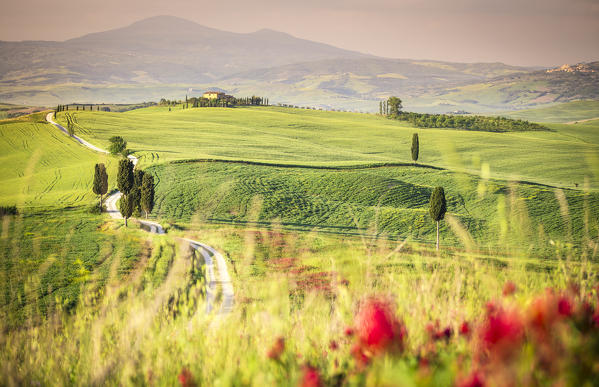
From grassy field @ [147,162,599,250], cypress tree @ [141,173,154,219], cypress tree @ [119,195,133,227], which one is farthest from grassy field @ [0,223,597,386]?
cypress tree @ [141,173,154,219]

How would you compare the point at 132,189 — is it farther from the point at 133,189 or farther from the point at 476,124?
the point at 476,124

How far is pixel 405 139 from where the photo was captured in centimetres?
11988

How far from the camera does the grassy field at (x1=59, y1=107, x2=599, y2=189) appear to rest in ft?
281

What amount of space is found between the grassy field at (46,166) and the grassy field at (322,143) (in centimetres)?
785

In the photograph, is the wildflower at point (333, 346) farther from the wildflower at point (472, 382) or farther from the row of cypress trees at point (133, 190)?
the row of cypress trees at point (133, 190)

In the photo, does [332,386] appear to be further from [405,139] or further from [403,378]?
[405,139]

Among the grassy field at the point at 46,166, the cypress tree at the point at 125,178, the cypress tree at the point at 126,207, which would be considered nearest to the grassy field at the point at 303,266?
the grassy field at the point at 46,166

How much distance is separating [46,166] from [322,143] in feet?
209

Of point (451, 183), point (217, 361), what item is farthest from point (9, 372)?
point (451, 183)

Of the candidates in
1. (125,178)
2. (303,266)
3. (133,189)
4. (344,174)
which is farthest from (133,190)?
(344,174)

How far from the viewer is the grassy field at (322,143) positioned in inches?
3374

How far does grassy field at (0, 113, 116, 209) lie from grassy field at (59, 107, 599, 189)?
7853 millimetres

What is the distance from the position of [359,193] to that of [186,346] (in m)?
57.7

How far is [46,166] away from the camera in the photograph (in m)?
77.9
